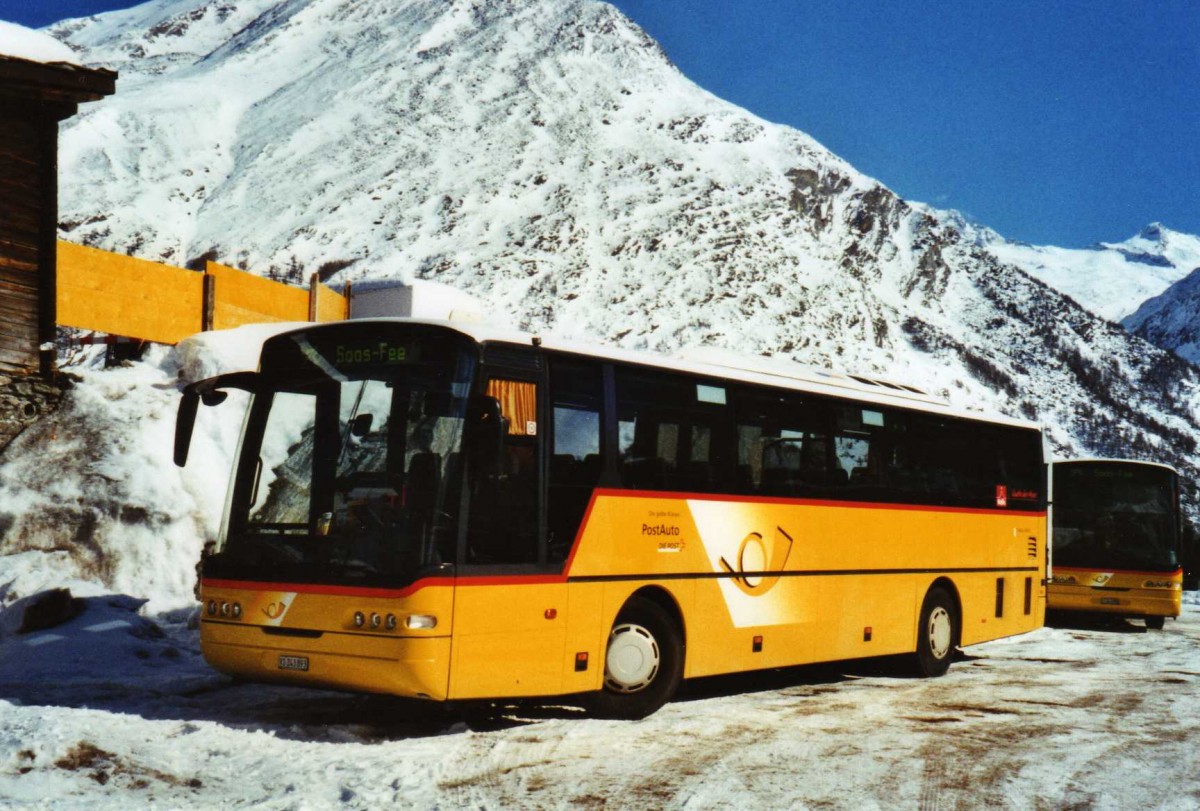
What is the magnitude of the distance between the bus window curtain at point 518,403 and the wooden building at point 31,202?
1120cm

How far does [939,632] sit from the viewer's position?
13.8 m

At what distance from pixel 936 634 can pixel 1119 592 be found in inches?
343

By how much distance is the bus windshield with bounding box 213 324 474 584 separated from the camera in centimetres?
820

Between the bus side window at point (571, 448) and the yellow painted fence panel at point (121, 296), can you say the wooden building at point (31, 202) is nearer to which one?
the yellow painted fence panel at point (121, 296)

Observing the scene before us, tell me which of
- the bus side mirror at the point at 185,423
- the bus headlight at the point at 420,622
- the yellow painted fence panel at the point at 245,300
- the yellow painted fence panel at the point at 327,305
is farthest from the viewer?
the yellow painted fence panel at the point at 327,305

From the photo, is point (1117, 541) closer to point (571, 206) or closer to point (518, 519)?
point (518, 519)

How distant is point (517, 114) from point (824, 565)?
8372 cm

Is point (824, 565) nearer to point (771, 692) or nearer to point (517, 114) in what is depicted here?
point (771, 692)

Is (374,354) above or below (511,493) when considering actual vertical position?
above

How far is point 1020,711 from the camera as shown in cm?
1062

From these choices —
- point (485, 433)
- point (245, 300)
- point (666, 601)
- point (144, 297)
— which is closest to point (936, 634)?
point (666, 601)

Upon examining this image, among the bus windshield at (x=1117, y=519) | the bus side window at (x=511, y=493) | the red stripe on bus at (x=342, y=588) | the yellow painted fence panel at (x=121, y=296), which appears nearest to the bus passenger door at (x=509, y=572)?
the bus side window at (x=511, y=493)

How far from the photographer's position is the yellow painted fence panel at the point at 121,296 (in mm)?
19453

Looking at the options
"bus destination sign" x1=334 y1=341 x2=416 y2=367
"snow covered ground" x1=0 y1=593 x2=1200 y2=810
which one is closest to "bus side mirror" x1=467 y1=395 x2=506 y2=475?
"bus destination sign" x1=334 y1=341 x2=416 y2=367
